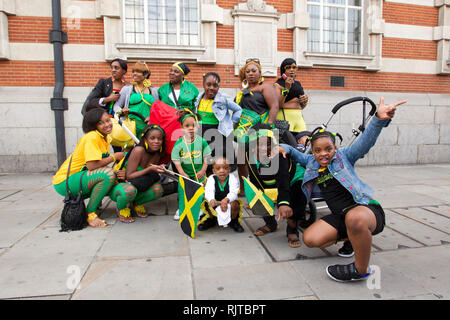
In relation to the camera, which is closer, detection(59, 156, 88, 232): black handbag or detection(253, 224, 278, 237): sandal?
detection(253, 224, 278, 237): sandal

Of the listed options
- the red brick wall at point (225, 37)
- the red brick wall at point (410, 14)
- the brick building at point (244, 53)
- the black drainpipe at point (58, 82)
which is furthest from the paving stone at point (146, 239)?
the red brick wall at point (410, 14)

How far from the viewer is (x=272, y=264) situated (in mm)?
2605

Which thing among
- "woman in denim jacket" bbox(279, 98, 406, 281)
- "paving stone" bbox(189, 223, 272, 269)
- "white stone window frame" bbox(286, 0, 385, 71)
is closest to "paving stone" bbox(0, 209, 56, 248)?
"paving stone" bbox(189, 223, 272, 269)

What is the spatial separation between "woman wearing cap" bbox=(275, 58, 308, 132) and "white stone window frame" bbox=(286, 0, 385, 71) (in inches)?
130

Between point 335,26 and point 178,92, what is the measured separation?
5757 millimetres

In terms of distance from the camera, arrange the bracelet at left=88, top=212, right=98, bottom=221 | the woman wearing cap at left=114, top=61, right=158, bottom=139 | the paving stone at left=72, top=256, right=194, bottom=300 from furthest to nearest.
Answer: the woman wearing cap at left=114, top=61, right=158, bottom=139, the bracelet at left=88, top=212, right=98, bottom=221, the paving stone at left=72, top=256, right=194, bottom=300

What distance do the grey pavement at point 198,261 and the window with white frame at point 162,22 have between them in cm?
457

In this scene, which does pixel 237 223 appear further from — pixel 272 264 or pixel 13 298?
pixel 13 298

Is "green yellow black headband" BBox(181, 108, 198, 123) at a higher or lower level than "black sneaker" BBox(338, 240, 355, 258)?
higher

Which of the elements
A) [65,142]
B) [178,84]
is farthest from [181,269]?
[65,142]

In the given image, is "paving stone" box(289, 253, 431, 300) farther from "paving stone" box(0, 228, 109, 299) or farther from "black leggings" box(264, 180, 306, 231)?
"paving stone" box(0, 228, 109, 299)

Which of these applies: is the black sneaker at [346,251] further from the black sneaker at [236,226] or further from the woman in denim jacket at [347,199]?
the black sneaker at [236,226]

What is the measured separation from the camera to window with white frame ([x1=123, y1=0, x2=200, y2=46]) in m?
6.96

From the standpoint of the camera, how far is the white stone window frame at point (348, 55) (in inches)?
287
